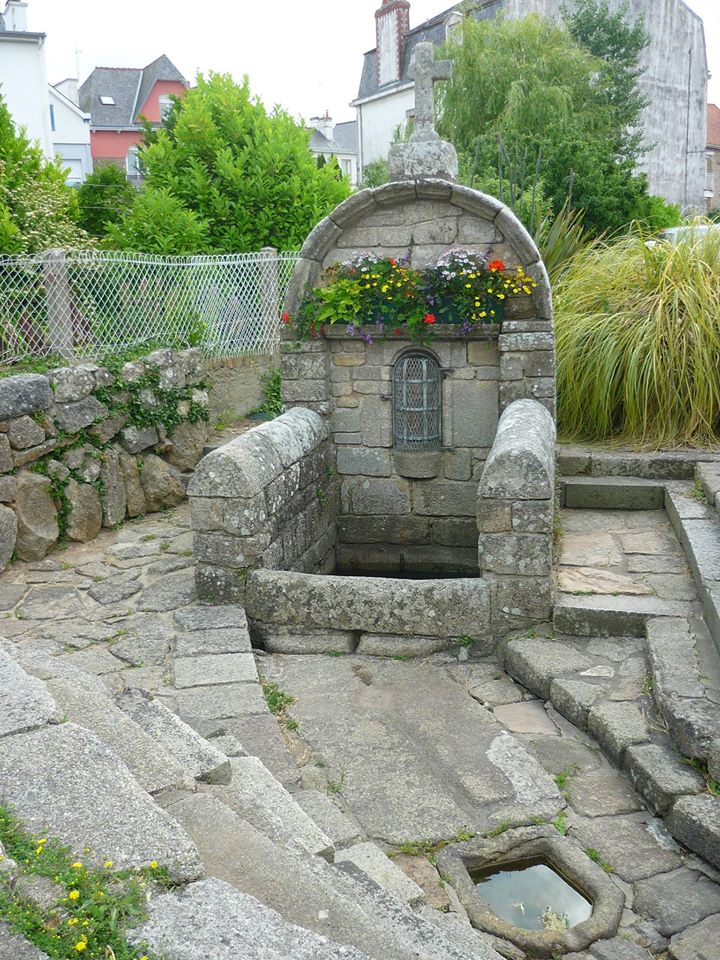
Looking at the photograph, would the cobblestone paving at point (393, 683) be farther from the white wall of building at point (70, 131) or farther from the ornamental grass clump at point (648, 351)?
the white wall of building at point (70, 131)

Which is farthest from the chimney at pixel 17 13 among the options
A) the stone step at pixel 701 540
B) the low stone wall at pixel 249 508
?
the stone step at pixel 701 540

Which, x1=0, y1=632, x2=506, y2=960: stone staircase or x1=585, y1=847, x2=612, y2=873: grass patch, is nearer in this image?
x1=0, y1=632, x2=506, y2=960: stone staircase

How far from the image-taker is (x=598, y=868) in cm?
312

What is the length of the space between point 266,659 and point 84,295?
3.70 metres

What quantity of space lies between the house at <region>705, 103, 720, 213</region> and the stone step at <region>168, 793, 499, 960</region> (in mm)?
32056

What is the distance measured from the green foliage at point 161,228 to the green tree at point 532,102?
7336 mm

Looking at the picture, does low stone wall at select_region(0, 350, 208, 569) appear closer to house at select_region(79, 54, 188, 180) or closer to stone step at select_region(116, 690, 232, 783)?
stone step at select_region(116, 690, 232, 783)

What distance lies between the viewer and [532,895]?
122 inches

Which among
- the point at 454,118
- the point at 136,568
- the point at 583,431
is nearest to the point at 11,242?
the point at 136,568

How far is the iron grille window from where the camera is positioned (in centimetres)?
638

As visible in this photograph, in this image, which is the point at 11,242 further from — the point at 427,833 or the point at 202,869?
the point at 202,869

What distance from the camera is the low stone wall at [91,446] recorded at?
19.2 feet

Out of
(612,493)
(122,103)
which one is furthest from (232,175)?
(122,103)

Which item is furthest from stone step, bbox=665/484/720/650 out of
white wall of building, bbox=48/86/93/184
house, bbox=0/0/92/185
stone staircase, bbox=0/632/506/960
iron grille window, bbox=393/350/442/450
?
white wall of building, bbox=48/86/93/184
